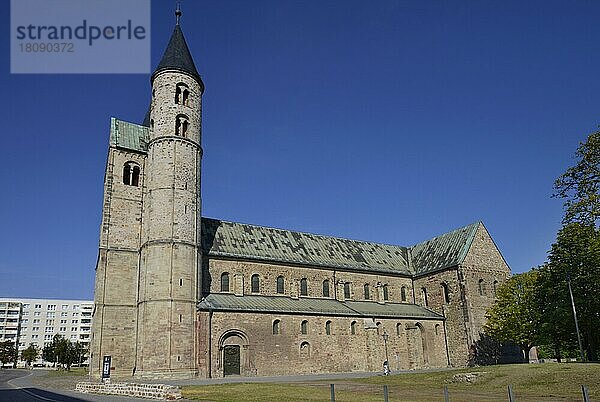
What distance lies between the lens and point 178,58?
43.9m

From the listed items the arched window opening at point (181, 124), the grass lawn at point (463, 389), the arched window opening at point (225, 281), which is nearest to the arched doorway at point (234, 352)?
the arched window opening at point (225, 281)

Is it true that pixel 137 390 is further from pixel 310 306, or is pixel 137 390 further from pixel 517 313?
pixel 517 313

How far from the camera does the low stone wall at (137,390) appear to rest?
21.3m

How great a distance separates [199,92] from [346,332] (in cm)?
2521

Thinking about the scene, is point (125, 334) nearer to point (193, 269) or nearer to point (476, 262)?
point (193, 269)

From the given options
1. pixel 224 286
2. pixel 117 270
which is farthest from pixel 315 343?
pixel 117 270

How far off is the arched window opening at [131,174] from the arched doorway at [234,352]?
50.8ft

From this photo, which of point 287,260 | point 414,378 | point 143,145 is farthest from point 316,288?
point 143,145

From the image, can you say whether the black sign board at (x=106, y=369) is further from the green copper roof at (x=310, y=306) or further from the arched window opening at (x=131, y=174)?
the arched window opening at (x=131, y=174)

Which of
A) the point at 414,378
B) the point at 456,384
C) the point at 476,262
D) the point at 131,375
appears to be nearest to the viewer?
the point at 456,384

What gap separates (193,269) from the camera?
38.9 metres

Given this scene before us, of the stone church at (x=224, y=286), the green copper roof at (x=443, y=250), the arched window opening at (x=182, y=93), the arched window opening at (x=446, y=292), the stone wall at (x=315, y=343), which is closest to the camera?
the stone church at (x=224, y=286)

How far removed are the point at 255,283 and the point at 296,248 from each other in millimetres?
7080

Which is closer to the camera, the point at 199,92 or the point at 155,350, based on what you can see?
the point at 155,350
